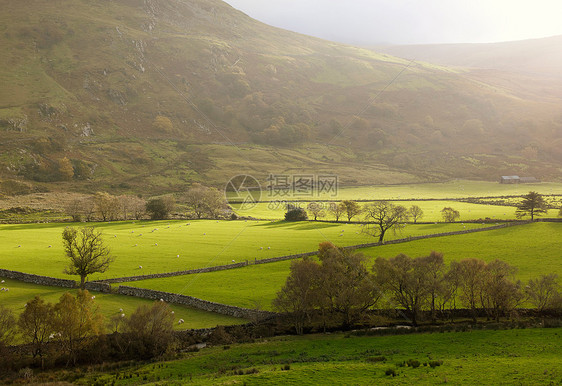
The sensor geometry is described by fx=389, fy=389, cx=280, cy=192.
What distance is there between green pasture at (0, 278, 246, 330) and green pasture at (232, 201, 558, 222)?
2073 inches

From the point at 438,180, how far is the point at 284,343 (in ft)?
485

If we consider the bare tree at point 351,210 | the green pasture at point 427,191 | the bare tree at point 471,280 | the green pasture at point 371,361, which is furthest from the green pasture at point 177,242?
the green pasture at point 427,191

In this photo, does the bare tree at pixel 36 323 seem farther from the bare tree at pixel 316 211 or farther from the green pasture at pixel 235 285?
the bare tree at pixel 316 211

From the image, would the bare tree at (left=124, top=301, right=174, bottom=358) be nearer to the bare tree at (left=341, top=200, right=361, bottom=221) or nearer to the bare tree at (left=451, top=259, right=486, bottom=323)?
the bare tree at (left=451, top=259, right=486, bottom=323)

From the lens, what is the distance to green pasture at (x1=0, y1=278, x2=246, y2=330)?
3794 centimetres

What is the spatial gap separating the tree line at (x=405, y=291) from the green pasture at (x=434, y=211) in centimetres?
4266

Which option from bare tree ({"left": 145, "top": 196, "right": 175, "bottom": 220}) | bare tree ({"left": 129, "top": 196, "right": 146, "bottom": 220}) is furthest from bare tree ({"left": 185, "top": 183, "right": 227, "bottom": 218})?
bare tree ({"left": 129, "top": 196, "right": 146, "bottom": 220})

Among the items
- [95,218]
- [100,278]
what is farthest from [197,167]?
[100,278]

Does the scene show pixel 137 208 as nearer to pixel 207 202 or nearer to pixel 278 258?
pixel 207 202

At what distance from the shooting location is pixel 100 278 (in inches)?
1893

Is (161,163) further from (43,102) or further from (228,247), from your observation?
(228,247)

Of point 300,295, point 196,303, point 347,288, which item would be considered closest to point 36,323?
point 196,303

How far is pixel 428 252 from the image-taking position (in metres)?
55.7

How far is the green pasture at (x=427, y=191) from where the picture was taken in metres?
124
